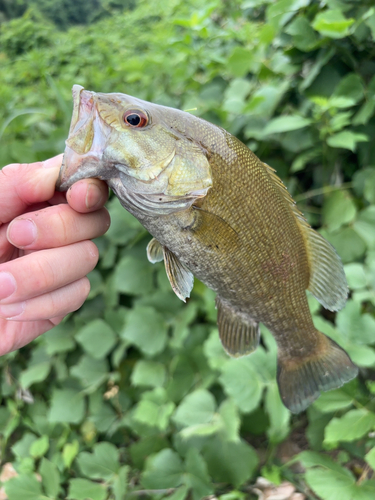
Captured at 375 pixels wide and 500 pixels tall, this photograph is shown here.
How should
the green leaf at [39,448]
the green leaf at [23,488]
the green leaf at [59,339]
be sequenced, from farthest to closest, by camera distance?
the green leaf at [59,339] → the green leaf at [39,448] → the green leaf at [23,488]

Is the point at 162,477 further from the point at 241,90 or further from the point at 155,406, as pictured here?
the point at 241,90

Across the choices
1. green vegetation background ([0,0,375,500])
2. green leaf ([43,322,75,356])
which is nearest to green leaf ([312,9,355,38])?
green vegetation background ([0,0,375,500])

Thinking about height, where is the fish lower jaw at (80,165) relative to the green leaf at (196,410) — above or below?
above

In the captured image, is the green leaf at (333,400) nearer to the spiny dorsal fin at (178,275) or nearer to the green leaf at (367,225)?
the green leaf at (367,225)

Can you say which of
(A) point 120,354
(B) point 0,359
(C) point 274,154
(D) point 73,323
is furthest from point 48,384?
(C) point 274,154

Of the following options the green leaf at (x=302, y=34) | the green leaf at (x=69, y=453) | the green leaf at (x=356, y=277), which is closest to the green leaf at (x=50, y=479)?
the green leaf at (x=69, y=453)

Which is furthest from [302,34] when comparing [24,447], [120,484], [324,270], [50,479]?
[24,447]

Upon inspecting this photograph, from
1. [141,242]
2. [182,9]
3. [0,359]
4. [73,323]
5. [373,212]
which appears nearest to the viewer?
[373,212]

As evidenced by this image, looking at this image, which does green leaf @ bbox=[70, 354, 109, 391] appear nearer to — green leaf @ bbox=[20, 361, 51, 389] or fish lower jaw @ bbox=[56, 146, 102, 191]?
green leaf @ bbox=[20, 361, 51, 389]
